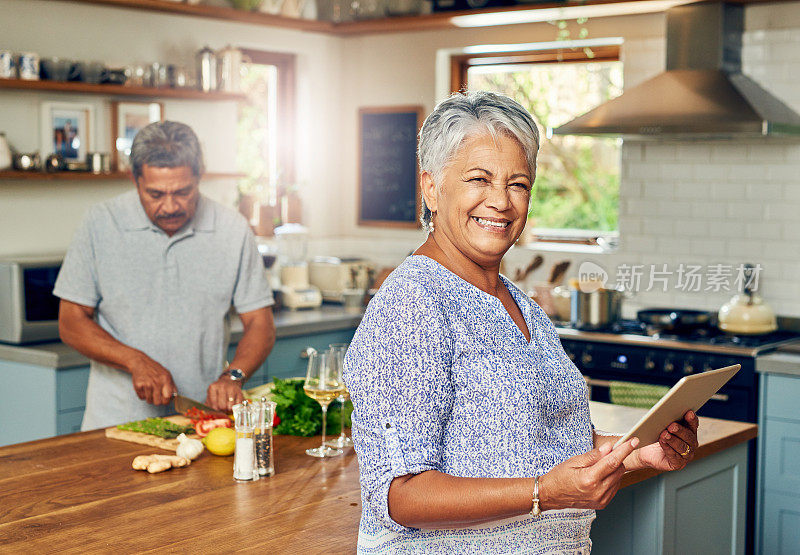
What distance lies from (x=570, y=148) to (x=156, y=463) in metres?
3.82

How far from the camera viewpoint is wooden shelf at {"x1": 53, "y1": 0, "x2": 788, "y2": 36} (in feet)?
16.2

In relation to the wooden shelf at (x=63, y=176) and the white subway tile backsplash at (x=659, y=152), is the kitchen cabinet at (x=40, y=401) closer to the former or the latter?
the wooden shelf at (x=63, y=176)

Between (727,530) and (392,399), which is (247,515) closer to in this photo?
(392,399)

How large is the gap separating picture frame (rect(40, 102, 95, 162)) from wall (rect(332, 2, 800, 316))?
208 centimetres

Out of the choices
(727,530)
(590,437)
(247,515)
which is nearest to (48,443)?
(247,515)

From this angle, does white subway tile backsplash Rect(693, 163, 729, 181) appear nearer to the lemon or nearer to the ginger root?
the lemon

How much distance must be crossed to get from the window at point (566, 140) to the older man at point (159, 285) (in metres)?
2.75

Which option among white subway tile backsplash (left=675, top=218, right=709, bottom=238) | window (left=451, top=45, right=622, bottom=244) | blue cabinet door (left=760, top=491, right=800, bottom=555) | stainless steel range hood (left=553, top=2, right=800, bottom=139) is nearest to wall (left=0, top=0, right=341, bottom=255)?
window (left=451, top=45, right=622, bottom=244)

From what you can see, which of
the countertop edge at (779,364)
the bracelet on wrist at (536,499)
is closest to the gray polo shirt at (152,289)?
the bracelet on wrist at (536,499)

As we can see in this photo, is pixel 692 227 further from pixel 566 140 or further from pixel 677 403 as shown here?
pixel 677 403

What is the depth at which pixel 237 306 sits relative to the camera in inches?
129

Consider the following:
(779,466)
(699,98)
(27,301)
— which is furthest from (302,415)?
(699,98)

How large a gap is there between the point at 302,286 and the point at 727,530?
3105 millimetres

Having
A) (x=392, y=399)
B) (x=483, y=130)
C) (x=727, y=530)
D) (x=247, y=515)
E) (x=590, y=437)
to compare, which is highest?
(x=483, y=130)
